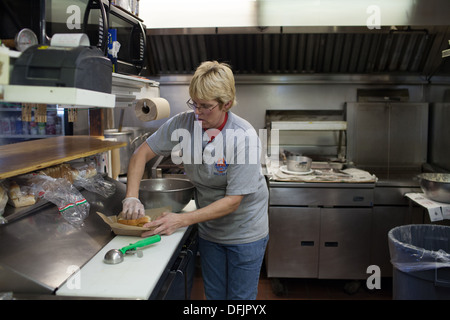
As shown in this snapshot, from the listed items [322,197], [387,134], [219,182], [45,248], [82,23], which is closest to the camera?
[45,248]

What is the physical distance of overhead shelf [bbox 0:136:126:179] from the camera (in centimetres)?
167

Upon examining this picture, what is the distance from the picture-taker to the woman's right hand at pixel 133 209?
1.87 meters

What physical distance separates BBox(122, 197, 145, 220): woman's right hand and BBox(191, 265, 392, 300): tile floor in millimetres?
1510

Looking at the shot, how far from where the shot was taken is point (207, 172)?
1.98m

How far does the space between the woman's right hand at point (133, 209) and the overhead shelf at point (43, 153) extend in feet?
1.26

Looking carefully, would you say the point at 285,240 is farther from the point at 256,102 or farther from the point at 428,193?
the point at 256,102

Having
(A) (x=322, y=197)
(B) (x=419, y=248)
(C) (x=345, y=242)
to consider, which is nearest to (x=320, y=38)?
(A) (x=322, y=197)

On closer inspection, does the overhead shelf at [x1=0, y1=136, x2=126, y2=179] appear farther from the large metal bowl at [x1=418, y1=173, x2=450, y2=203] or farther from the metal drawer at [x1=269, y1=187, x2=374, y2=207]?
the large metal bowl at [x1=418, y1=173, x2=450, y2=203]

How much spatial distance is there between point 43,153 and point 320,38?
2.89m

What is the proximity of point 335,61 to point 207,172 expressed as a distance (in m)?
2.57

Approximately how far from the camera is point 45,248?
1.50 meters

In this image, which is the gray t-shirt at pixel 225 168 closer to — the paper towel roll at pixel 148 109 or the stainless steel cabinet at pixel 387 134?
the paper towel roll at pixel 148 109

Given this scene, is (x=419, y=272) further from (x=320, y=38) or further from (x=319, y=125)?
(x=320, y=38)

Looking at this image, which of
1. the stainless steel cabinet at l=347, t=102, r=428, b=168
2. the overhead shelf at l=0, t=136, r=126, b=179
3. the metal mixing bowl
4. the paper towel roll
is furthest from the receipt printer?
the stainless steel cabinet at l=347, t=102, r=428, b=168
